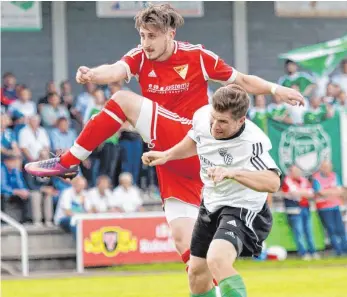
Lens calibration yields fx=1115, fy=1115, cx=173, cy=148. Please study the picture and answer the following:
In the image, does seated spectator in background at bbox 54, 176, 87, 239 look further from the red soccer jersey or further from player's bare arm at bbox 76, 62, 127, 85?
player's bare arm at bbox 76, 62, 127, 85

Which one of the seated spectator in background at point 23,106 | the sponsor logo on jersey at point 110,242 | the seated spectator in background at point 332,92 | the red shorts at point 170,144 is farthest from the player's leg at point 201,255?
the seated spectator in background at point 332,92

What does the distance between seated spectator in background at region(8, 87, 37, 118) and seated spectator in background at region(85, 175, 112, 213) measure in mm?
1654

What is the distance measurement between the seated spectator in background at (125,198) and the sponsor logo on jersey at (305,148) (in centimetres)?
272

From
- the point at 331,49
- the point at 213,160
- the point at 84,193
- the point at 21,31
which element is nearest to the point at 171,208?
the point at 213,160

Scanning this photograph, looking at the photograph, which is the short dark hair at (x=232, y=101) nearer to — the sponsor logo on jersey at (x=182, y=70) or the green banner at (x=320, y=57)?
the sponsor logo on jersey at (x=182, y=70)

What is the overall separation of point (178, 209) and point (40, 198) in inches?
364

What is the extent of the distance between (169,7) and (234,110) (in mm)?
1445

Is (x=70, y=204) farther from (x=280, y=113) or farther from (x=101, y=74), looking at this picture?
(x=101, y=74)

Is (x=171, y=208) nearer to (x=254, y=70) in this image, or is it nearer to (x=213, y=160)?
(x=213, y=160)

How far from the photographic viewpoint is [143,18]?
30.3ft

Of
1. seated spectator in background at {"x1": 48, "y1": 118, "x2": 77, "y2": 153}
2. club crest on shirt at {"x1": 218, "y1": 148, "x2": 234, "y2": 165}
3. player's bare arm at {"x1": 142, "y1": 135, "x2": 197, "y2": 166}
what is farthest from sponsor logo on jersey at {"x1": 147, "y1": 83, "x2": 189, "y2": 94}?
seated spectator in background at {"x1": 48, "y1": 118, "x2": 77, "y2": 153}

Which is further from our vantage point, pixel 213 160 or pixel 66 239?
pixel 66 239

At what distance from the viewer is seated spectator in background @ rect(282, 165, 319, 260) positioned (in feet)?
65.7

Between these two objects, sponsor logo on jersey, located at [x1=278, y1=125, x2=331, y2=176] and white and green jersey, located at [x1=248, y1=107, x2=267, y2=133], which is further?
sponsor logo on jersey, located at [x1=278, y1=125, x2=331, y2=176]
